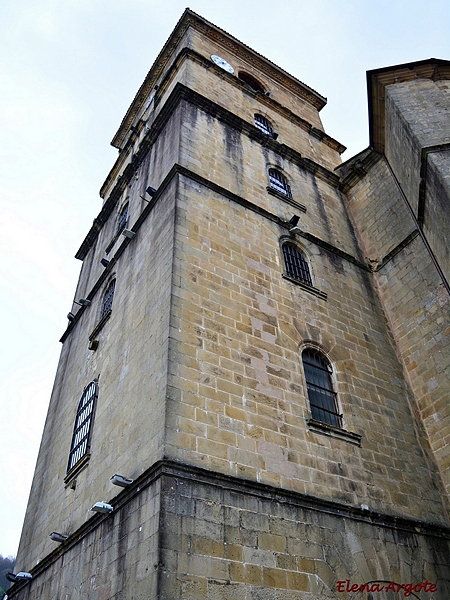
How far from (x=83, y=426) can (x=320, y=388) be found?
5094 millimetres

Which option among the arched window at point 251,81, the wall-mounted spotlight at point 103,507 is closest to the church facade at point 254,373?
the wall-mounted spotlight at point 103,507

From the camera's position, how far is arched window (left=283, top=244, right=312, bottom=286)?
1220 centimetres

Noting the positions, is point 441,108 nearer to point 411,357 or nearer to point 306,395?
point 411,357

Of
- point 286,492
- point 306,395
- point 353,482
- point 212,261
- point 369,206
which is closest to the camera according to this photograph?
point 286,492

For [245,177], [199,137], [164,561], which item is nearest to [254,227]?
[245,177]

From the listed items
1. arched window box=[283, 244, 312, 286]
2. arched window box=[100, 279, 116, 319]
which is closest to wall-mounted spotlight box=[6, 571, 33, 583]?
arched window box=[100, 279, 116, 319]

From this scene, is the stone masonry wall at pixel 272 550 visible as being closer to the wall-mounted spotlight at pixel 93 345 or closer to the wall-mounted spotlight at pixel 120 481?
the wall-mounted spotlight at pixel 120 481

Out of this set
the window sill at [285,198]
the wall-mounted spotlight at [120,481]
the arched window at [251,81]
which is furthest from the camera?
the arched window at [251,81]

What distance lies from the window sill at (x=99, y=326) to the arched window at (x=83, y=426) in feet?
4.61

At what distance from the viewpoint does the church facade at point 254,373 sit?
23.9 feet

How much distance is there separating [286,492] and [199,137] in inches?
364

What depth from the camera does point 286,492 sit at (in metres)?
7.85

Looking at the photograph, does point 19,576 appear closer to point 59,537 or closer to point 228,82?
point 59,537

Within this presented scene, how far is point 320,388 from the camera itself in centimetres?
1020
